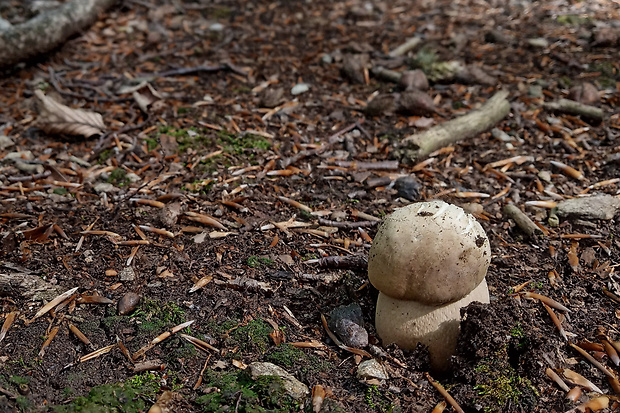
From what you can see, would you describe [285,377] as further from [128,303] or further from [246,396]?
[128,303]

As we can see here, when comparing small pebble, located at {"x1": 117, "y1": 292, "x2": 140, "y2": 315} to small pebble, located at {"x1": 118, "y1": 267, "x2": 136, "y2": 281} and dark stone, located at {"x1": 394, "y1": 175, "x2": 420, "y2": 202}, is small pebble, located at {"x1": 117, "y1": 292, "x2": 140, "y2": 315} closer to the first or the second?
small pebble, located at {"x1": 118, "y1": 267, "x2": 136, "y2": 281}

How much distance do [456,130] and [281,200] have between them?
77.2 inches

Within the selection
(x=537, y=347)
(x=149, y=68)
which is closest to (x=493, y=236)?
(x=537, y=347)

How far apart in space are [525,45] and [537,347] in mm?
5030

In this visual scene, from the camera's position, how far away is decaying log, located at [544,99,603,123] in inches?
208

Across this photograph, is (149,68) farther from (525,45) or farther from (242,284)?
(525,45)

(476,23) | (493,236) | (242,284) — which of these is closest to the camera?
(242,284)

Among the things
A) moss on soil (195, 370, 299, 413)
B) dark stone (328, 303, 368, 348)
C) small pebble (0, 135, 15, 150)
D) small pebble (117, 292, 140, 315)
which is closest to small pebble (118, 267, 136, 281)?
small pebble (117, 292, 140, 315)

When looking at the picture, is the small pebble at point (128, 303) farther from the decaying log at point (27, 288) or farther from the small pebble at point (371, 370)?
the small pebble at point (371, 370)

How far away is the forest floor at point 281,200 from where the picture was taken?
2.85m

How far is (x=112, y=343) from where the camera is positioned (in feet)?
9.85

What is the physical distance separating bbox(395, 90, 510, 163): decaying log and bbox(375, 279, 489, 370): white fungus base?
6.84ft

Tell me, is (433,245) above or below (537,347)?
above

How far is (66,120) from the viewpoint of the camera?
5270mm
